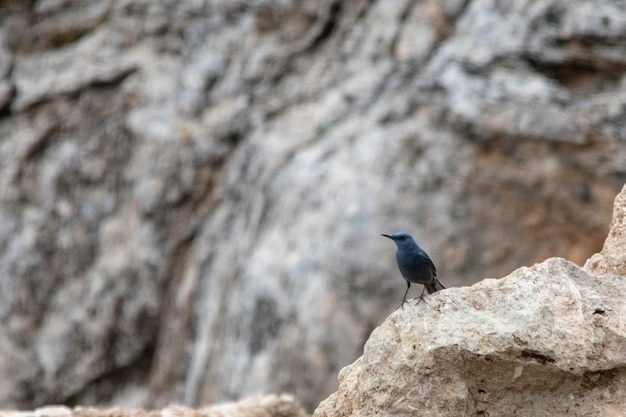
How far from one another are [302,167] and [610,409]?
846cm

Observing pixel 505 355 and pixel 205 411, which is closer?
pixel 505 355

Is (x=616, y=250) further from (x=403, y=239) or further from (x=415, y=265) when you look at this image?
(x=403, y=239)

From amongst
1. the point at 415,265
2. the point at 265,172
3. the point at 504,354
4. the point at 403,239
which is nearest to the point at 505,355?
the point at 504,354

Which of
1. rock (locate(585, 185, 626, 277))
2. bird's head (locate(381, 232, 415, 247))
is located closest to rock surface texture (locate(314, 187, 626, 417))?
rock (locate(585, 185, 626, 277))

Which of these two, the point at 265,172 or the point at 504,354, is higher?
the point at 504,354

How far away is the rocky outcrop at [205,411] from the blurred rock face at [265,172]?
3.41 metres

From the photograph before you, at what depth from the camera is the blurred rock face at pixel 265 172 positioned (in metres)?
11.8

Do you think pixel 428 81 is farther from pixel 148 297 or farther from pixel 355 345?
pixel 148 297

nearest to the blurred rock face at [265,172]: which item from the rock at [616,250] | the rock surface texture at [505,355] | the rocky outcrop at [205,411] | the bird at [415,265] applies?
the rocky outcrop at [205,411]

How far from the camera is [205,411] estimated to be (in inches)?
308

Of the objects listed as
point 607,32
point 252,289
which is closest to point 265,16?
point 252,289

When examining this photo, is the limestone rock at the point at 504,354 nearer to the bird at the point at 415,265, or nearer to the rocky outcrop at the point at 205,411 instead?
the bird at the point at 415,265

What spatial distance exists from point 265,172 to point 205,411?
244 inches

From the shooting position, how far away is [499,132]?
464 inches
